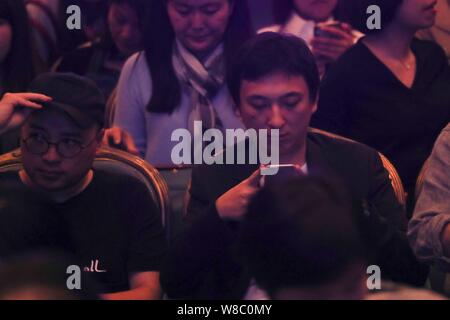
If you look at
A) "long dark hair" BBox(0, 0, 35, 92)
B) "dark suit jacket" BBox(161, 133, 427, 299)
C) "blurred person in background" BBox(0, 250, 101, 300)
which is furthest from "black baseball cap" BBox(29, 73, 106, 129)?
"blurred person in background" BBox(0, 250, 101, 300)

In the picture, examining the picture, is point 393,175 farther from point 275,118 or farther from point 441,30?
point 441,30

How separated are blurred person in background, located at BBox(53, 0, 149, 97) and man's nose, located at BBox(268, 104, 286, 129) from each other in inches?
21.4

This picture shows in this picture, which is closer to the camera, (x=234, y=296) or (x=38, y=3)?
(x=234, y=296)

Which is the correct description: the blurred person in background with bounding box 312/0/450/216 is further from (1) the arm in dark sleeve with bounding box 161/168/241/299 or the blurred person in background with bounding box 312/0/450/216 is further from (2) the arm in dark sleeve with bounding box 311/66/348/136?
(1) the arm in dark sleeve with bounding box 161/168/241/299

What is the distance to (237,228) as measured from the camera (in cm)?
241

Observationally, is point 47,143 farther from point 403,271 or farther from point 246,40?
point 403,271

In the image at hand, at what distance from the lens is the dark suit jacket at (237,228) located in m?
2.39

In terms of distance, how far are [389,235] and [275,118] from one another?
48 centimetres

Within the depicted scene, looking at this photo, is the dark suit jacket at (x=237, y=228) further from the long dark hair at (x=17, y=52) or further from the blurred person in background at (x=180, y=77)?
the long dark hair at (x=17, y=52)

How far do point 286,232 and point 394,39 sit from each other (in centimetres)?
116

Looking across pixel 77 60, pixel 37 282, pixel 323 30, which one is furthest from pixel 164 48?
pixel 37 282

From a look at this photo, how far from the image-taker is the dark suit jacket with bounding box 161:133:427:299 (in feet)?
7.86
